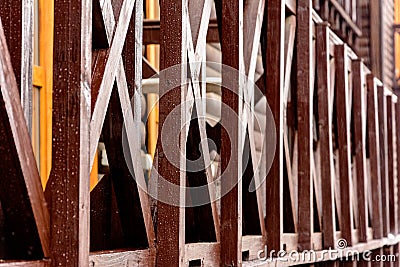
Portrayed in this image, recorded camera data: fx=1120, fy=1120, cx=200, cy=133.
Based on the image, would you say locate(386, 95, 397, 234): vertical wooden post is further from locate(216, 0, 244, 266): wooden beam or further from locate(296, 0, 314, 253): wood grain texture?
locate(216, 0, 244, 266): wooden beam

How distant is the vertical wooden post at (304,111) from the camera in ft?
17.0

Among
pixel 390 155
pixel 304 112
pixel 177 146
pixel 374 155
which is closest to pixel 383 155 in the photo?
pixel 374 155

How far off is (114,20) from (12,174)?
23.3 inches

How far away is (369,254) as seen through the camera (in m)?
7.12

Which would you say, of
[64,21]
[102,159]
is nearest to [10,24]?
[64,21]

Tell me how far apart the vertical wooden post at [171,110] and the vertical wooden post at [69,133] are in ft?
2.32

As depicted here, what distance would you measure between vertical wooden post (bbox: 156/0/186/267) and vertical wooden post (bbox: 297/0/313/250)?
2.08 m

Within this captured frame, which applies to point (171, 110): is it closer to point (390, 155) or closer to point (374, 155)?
point (374, 155)

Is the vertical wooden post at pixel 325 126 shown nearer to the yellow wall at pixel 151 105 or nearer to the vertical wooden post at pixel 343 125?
the vertical wooden post at pixel 343 125

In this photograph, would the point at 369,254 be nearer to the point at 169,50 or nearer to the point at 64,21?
the point at 169,50

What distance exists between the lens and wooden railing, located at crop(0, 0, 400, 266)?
2389 millimetres

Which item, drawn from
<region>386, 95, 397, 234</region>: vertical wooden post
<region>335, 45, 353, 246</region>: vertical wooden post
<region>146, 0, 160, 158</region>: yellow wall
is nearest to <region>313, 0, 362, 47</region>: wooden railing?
<region>386, 95, 397, 234</region>: vertical wooden post

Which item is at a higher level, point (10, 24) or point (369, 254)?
point (10, 24)

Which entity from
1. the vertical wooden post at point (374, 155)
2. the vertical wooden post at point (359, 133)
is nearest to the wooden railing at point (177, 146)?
the vertical wooden post at point (359, 133)
